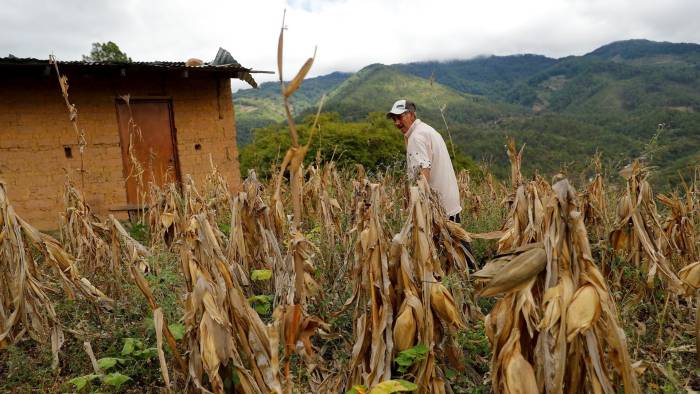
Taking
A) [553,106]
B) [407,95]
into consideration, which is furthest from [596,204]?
[553,106]

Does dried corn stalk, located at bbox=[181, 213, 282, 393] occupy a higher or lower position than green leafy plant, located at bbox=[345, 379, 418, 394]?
higher

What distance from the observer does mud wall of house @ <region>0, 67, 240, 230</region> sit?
7.78 metres

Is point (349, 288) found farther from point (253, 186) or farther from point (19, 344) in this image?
point (19, 344)

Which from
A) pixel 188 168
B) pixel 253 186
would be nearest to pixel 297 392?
pixel 253 186

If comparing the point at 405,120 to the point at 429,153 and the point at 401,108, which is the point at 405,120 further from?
the point at 429,153

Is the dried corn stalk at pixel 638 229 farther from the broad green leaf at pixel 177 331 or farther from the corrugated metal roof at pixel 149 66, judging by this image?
the corrugated metal roof at pixel 149 66

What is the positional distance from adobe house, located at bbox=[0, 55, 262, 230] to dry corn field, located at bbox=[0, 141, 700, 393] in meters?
4.14

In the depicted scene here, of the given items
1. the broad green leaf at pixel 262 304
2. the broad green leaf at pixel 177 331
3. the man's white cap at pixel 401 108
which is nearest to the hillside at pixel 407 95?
the man's white cap at pixel 401 108

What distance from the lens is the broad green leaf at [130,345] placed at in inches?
109

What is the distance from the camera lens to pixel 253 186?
3543mm

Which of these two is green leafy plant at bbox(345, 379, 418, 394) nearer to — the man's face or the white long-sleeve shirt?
the white long-sleeve shirt

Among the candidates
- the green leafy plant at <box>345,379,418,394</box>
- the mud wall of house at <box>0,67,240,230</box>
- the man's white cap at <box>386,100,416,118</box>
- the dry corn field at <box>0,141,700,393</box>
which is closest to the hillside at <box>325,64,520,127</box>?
the mud wall of house at <box>0,67,240,230</box>

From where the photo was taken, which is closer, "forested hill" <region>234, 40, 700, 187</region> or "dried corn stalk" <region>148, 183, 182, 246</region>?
"dried corn stalk" <region>148, 183, 182, 246</region>

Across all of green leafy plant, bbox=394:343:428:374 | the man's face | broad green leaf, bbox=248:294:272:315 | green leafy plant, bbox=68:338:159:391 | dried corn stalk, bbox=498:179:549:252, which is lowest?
green leafy plant, bbox=68:338:159:391
